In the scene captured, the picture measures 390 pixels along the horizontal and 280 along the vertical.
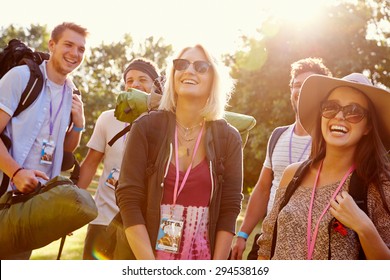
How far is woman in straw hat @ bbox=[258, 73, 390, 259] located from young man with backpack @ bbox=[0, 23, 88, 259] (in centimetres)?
161

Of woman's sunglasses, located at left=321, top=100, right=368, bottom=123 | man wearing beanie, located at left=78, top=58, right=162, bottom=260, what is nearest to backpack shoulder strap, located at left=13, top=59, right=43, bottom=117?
man wearing beanie, located at left=78, top=58, right=162, bottom=260

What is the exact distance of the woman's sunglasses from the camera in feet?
9.07

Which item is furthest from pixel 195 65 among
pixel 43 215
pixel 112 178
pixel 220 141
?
pixel 112 178

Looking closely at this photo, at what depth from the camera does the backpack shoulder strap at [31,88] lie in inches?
152

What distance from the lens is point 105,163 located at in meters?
4.77

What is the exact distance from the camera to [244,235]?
4.31 meters

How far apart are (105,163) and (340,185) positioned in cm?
248

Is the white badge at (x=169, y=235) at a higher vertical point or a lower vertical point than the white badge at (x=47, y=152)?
lower

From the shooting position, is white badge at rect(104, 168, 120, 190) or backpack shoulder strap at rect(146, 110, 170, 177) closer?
backpack shoulder strap at rect(146, 110, 170, 177)

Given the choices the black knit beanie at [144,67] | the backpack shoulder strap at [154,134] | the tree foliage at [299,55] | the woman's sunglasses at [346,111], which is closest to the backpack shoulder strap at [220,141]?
the backpack shoulder strap at [154,134]

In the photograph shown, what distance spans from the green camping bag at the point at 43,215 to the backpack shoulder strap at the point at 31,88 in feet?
2.13

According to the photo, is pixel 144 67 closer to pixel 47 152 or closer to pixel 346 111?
pixel 47 152

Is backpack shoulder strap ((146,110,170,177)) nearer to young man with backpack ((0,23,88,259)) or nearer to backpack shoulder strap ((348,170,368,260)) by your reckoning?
young man with backpack ((0,23,88,259))

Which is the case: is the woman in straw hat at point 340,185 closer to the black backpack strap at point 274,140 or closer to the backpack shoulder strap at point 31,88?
the black backpack strap at point 274,140
